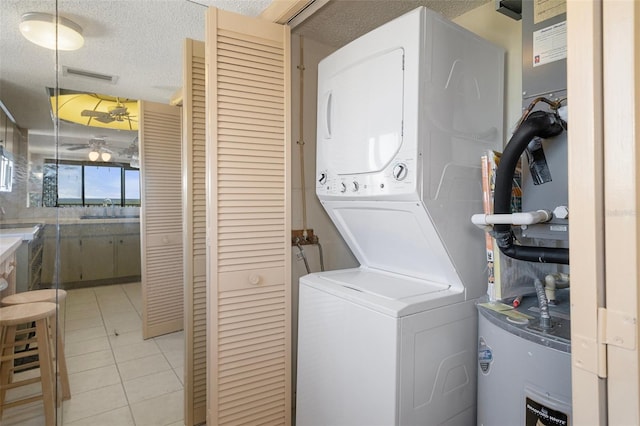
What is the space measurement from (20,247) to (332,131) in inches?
70.9

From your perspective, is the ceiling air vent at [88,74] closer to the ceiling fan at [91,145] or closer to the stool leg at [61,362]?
the ceiling fan at [91,145]

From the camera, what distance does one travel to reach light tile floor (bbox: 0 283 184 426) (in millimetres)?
1895

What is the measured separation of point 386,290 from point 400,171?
23.0 inches

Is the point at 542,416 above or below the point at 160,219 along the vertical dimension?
below

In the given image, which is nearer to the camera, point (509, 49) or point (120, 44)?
point (509, 49)

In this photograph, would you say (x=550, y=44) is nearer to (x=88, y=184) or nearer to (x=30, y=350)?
(x=88, y=184)

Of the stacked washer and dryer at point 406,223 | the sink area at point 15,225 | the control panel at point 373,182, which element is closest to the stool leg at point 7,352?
the sink area at point 15,225

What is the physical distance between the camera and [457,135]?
1.60 meters

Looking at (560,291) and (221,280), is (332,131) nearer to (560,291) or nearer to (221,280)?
(221,280)

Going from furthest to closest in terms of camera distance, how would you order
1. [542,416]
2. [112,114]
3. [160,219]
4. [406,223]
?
[160,219], [112,114], [406,223], [542,416]

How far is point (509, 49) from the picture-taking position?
1940 mm

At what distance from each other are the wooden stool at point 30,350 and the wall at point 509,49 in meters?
2.73

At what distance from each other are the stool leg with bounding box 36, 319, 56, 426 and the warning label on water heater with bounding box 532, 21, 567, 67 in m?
2.84

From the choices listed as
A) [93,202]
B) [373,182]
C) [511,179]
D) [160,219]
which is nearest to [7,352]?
[93,202]
